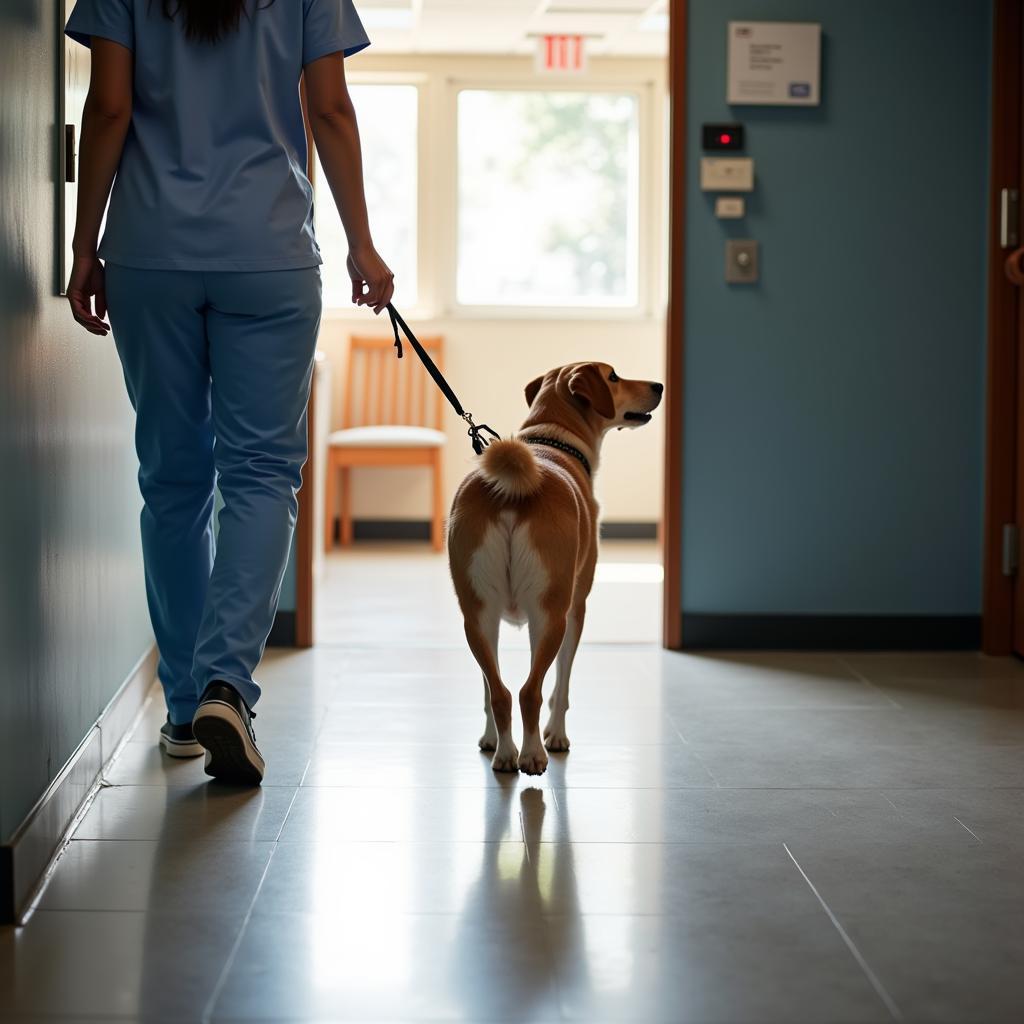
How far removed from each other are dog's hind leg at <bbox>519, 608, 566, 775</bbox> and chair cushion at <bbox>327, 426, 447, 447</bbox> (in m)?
3.89

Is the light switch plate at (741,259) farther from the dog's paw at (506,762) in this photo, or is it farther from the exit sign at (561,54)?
the exit sign at (561,54)

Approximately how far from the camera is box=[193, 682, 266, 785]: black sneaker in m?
2.24

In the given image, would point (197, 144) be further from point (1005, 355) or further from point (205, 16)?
point (1005, 355)

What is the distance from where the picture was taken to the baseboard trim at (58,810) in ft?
5.84

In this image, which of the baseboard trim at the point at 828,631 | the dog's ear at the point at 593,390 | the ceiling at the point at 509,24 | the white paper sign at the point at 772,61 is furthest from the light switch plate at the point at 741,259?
the ceiling at the point at 509,24

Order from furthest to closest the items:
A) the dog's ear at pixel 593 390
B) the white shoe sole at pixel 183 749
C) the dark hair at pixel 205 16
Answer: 1. the dog's ear at pixel 593 390
2. the white shoe sole at pixel 183 749
3. the dark hair at pixel 205 16

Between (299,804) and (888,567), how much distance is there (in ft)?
6.86

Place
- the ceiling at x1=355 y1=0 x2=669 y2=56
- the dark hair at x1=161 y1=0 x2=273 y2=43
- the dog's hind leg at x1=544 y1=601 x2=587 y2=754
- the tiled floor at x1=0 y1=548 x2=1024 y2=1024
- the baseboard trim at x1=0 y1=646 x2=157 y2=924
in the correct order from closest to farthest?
the tiled floor at x1=0 y1=548 x2=1024 y2=1024 → the baseboard trim at x1=0 y1=646 x2=157 y2=924 → the dark hair at x1=161 y1=0 x2=273 y2=43 → the dog's hind leg at x1=544 y1=601 x2=587 y2=754 → the ceiling at x1=355 y1=0 x2=669 y2=56

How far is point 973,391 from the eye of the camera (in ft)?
12.5

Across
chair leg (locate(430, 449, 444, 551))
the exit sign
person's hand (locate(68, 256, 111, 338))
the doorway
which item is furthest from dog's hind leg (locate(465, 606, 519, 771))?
the exit sign

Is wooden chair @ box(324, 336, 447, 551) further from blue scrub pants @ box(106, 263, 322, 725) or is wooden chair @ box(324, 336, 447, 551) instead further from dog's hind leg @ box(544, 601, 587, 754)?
blue scrub pants @ box(106, 263, 322, 725)

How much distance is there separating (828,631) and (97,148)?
2386mm

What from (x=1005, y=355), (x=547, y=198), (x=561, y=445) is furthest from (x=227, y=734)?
(x=547, y=198)

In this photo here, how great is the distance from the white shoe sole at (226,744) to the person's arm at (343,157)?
2.29 ft
